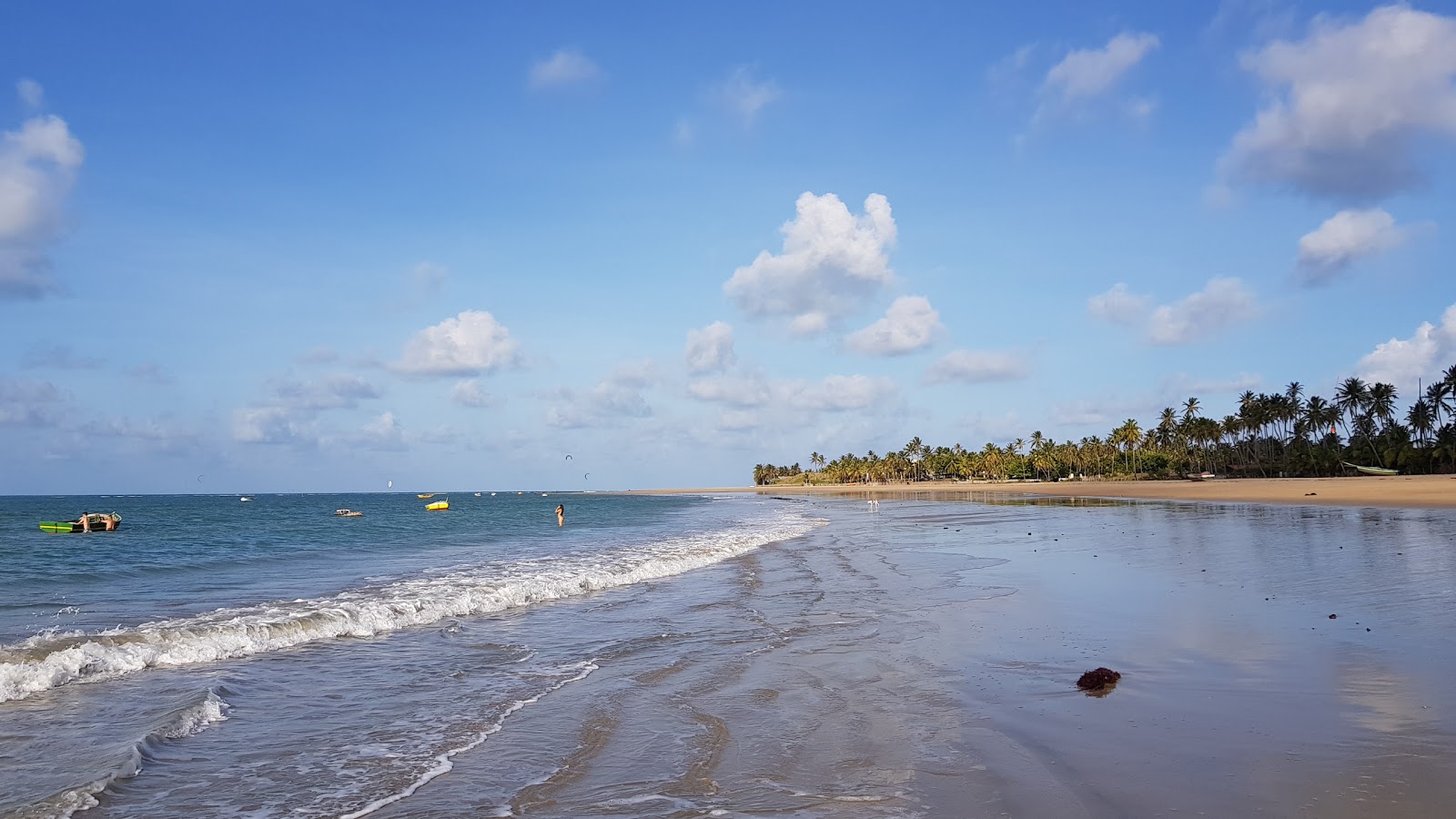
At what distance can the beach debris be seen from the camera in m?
9.24

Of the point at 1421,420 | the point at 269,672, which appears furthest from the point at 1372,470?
the point at 269,672

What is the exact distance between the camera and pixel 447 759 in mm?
7719

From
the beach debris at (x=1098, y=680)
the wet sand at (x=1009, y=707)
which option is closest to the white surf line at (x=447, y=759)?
the wet sand at (x=1009, y=707)

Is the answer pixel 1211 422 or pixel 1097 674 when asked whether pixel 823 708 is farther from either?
pixel 1211 422

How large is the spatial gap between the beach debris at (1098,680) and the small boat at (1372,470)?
100748 mm

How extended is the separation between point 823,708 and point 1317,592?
1190cm

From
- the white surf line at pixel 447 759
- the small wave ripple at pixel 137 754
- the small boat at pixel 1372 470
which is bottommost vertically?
the small boat at pixel 1372 470

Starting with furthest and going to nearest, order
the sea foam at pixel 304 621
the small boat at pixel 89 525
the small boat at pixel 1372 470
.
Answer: the small boat at pixel 1372 470 → the small boat at pixel 89 525 → the sea foam at pixel 304 621

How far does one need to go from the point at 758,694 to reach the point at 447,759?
370cm

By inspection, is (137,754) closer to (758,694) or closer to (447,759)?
(447,759)

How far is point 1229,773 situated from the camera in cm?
632

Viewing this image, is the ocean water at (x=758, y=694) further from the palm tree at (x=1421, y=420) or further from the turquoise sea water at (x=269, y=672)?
the palm tree at (x=1421, y=420)

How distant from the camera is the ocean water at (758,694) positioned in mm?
6492

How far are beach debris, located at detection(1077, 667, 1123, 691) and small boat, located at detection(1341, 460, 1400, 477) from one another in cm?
10075
